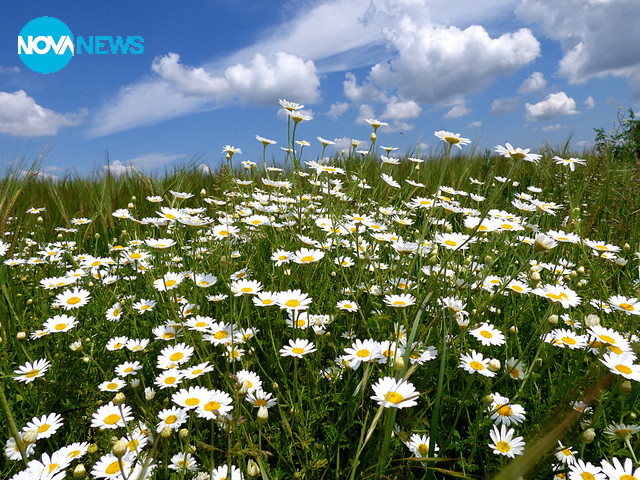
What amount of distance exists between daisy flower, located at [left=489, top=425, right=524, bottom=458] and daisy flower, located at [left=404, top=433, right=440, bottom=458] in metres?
0.17

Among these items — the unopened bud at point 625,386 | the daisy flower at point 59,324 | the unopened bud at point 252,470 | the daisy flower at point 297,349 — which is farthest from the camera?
the daisy flower at point 59,324

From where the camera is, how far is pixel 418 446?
1.22 metres

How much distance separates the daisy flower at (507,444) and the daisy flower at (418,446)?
0.17 meters

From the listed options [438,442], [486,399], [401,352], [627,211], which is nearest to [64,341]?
[401,352]

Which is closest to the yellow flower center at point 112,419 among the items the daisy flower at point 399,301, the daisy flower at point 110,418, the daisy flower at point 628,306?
the daisy flower at point 110,418

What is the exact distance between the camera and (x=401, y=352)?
144cm

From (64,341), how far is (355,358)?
1.47m

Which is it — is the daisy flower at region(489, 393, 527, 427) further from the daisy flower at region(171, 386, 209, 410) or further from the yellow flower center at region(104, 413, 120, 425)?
the yellow flower center at region(104, 413, 120, 425)

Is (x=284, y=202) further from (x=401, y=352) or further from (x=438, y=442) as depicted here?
(x=438, y=442)

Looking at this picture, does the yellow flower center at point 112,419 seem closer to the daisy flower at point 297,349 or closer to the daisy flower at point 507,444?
the daisy flower at point 297,349

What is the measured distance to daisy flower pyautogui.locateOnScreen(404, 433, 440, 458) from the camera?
1200 millimetres

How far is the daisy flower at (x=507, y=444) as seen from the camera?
1181 millimetres

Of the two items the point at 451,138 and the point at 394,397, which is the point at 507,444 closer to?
the point at 394,397

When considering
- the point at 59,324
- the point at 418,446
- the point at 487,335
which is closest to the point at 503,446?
the point at 418,446
